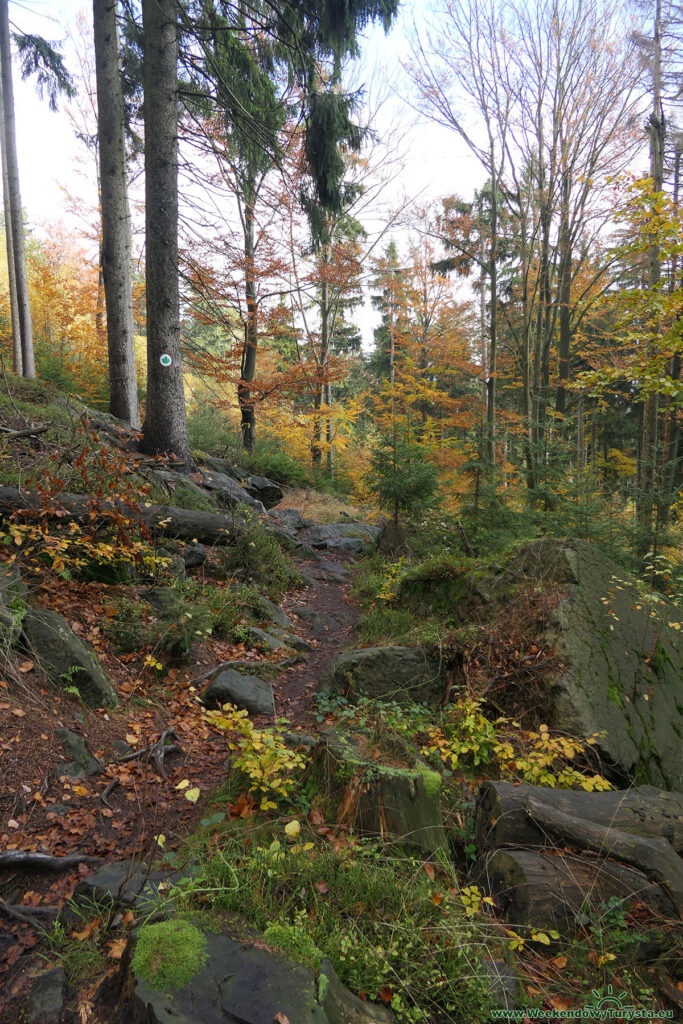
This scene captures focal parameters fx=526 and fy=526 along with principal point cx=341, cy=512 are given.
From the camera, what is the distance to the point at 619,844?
2725 millimetres

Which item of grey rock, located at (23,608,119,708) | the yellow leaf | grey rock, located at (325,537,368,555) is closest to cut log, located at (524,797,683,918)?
the yellow leaf

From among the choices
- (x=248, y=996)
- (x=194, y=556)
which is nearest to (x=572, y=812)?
(x=248, y=996)

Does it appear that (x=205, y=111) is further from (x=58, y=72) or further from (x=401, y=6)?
(x=58, y=72)

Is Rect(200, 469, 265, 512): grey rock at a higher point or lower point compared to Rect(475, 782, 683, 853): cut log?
higher

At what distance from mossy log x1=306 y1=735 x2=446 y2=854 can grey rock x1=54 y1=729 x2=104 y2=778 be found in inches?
56.2

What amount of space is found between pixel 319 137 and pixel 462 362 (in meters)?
11.9

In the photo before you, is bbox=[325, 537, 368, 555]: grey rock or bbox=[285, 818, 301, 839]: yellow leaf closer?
bbox=[285, 818, 301, 839]: yellow leaf

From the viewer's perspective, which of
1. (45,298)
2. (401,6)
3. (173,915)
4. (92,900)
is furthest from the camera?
(45,298)

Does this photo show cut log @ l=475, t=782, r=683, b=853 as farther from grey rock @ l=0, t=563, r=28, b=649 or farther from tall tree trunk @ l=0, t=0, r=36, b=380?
tall tree trunk @ l=0, t=0, r=36, b=380

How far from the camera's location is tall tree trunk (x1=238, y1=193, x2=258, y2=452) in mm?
14492

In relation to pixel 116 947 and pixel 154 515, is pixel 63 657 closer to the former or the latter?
pixel 116 947

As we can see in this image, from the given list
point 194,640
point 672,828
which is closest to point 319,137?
point 194,640

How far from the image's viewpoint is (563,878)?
8.55 ft

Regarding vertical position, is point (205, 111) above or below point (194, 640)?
above
